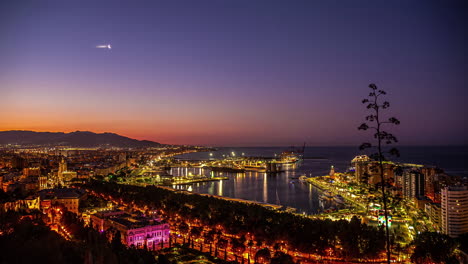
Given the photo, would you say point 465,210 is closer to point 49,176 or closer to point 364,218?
point 364,218

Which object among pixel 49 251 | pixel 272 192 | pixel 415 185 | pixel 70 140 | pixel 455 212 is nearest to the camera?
pixel 49 251

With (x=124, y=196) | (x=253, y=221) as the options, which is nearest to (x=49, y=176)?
(x=124, y=196)

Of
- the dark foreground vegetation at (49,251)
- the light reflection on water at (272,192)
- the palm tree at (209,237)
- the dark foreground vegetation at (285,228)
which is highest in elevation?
the dark foreground vegetation at (49,251)

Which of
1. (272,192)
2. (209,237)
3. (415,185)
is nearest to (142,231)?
(209,237)

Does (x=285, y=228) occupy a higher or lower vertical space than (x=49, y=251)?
lower

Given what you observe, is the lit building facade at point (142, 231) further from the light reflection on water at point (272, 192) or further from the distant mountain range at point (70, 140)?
the distant mountain range at point (70, 140)

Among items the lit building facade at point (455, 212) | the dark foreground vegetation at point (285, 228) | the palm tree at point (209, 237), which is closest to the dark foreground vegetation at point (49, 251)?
the palm tree at point (209, 237)

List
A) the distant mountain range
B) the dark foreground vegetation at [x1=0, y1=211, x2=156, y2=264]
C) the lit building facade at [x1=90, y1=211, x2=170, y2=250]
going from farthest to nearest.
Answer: the distant mountain range
the lit building facade at [x1=90, y1=211, x2=170, y2=250]
the dark foreground vegetation at [x1=0, y1=211, x2=156, y2=264]

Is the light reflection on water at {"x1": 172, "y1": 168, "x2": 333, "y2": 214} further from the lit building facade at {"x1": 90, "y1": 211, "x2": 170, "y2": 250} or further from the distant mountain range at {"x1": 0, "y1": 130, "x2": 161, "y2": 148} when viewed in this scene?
the distant mountain range at {"x1": 0, "y1": 130, "x2": 161, "y2": 148}

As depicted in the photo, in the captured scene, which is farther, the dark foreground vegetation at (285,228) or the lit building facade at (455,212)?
the lit building facade at (455,212)

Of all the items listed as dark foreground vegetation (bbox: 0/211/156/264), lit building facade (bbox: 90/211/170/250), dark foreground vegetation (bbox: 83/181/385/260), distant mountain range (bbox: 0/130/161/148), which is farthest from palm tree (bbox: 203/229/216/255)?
distant mountain range (bbox: 0/130/161/148)

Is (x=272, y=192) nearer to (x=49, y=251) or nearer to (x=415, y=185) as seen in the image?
(x=415, y=185)
